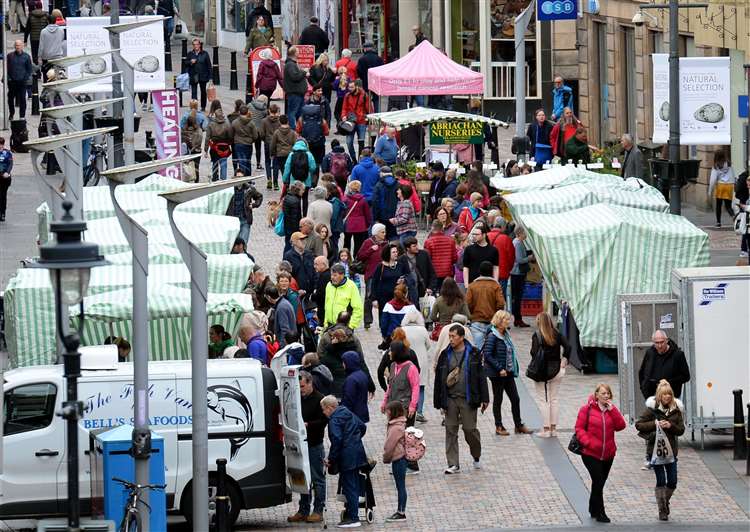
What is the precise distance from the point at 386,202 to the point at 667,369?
10.9m

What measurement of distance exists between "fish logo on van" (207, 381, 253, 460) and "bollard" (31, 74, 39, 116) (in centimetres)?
2980

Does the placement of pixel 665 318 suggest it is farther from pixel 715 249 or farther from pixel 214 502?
pixel 715 249

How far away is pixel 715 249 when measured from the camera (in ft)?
109

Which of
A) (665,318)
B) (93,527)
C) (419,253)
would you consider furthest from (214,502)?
(419,253)

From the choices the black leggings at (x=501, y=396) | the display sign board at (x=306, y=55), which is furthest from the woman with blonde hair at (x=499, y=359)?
the display sign board at (x=306, y=55)

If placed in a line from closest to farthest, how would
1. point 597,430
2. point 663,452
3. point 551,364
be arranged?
1. point 663,452
2. point 597,430
3. point 551,364

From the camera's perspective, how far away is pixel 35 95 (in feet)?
154

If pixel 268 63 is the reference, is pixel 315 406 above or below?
below

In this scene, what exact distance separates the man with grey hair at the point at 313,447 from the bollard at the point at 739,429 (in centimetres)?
464

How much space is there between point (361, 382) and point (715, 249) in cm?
1475

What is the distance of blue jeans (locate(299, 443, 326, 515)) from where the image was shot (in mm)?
18750

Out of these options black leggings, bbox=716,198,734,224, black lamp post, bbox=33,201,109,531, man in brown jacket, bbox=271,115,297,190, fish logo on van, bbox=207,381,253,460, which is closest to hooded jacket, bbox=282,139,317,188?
man in brown jacket, bbox=271,115,297,190

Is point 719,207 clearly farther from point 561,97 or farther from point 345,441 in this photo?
point 345,441

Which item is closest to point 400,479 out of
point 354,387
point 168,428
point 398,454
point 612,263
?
point 398,454
